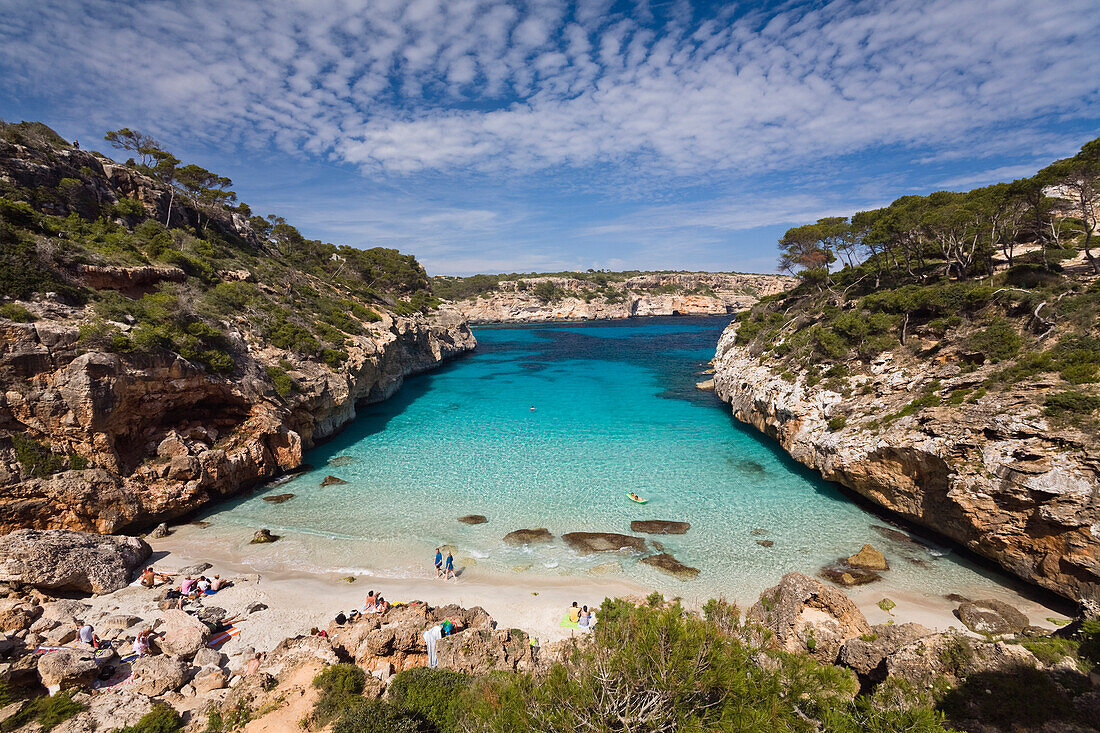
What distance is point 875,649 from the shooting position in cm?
772

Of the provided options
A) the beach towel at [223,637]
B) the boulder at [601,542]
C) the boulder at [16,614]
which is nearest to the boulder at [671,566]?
the boulder at [601,542]

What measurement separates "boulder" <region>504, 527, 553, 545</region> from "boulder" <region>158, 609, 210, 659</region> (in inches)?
335

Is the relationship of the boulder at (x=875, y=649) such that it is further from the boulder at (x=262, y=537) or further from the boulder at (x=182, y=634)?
the boulder at (x=262, y=537)

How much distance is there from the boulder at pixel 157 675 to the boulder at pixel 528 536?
8.90 m

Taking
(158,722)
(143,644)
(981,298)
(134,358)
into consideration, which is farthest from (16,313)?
(981,298)

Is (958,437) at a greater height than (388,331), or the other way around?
(388,331)

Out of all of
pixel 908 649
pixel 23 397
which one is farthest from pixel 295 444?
pixel 908 649

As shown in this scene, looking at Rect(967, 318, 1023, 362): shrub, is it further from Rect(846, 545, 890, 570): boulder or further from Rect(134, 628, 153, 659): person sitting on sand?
Rect(134, 628, 153, 659): person sitting on sand

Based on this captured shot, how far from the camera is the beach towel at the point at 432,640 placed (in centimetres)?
858

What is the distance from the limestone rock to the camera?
7664 mm

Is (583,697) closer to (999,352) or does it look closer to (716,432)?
(999,352)

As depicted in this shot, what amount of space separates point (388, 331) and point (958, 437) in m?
36.6

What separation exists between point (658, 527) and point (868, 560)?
657 centimetres

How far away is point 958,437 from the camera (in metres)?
12.7
